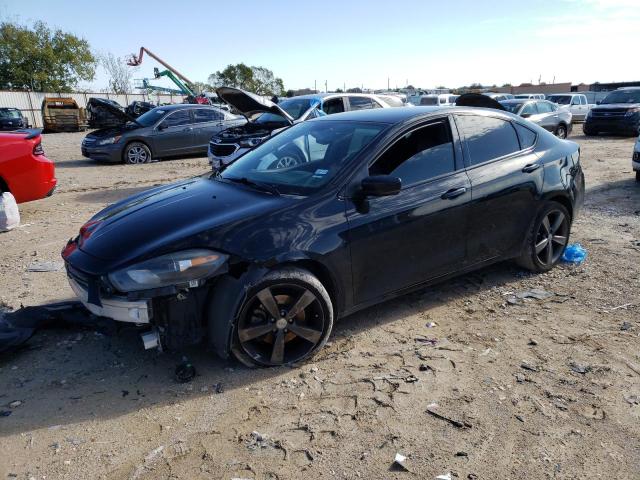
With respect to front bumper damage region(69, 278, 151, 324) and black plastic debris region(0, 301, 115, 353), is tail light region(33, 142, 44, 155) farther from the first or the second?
front bumper damage region(69, 278, 151, 324)

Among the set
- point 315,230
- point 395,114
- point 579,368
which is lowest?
point 579,368

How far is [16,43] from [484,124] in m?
57.8

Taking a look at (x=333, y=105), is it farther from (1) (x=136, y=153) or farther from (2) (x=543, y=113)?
(2) (x=543, y=113)

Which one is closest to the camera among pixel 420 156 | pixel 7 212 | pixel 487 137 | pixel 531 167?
pixel 420 156

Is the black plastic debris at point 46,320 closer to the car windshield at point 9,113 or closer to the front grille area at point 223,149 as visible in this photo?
the front grille area at point 223,149

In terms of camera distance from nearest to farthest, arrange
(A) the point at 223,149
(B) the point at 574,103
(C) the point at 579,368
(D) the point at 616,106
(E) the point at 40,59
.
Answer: (C) the point at 579,368, (A) the point at 223,149, (D) the point at 616,106, (B) the point at 574,103, (E) the point at 40,59

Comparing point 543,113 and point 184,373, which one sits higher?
point 543,113

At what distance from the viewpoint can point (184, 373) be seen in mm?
3240

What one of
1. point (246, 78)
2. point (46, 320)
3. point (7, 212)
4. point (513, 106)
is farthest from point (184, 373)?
point (246, 78)

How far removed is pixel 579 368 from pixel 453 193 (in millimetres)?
1539

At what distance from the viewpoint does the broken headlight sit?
296 centimetres

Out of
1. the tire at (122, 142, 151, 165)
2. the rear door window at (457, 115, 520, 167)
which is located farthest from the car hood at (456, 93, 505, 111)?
the tire at (122, 142, 151, 165)

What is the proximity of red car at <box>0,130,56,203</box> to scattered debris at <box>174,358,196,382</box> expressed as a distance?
5.35 meters

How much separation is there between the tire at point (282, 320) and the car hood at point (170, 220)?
0.45 metres
